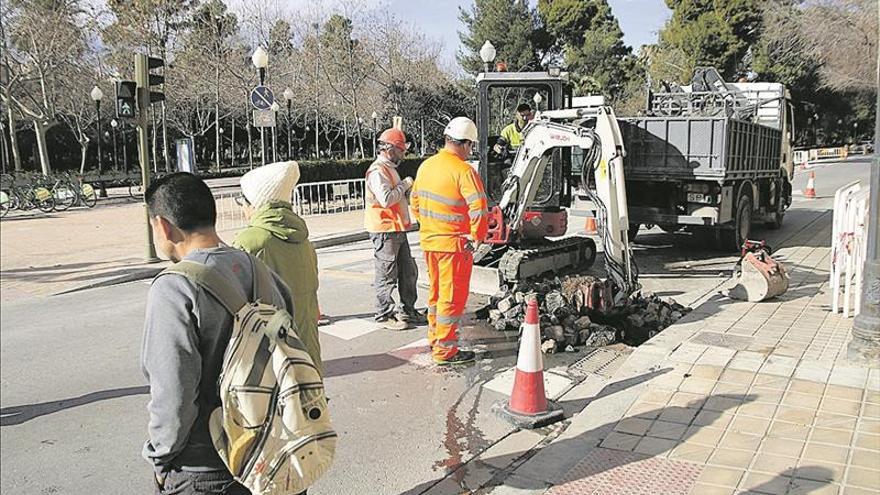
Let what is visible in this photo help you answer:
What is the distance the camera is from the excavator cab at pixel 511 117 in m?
8.14

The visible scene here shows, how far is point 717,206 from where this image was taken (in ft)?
31.5

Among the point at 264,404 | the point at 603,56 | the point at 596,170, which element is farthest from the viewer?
the point at 603,56

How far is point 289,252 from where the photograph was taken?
323 cm

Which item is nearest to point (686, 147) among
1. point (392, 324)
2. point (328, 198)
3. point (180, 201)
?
point (392, 324)

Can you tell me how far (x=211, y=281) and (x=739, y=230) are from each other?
1020 centimetres

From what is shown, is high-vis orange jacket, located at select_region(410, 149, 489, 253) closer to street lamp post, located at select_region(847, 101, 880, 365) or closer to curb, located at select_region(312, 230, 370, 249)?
street lamp post, located at select_region(847, 101, 880, 365)

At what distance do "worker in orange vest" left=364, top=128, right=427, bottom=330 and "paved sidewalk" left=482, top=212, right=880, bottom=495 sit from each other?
2330 millimetres

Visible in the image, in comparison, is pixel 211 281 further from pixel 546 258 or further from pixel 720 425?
pixel 546 258

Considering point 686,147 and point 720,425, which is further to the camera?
point 686,147

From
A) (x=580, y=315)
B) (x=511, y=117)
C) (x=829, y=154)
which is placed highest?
(x=829, y=154)

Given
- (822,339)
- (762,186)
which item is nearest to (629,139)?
(762,186)

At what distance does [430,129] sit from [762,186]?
19.9 m

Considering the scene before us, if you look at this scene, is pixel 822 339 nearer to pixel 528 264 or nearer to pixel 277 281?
pixel 528 264

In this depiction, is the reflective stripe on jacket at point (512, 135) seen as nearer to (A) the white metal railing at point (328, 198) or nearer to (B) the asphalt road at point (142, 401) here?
(B) the asphalt road at point (142, 401)
